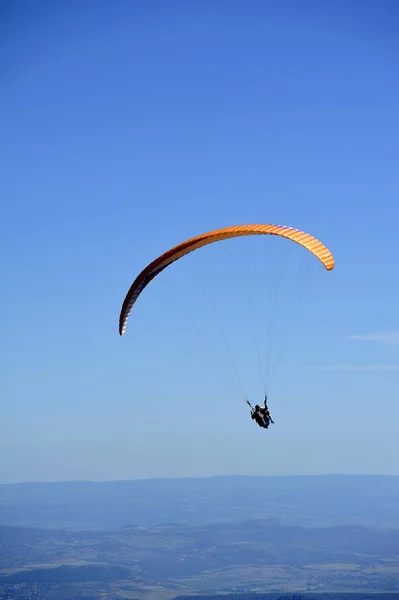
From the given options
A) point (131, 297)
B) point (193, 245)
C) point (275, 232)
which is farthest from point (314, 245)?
point (131, 297)

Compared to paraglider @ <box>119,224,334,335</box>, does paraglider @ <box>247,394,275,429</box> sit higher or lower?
lower

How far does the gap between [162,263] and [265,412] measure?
984 cm

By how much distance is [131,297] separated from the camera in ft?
166

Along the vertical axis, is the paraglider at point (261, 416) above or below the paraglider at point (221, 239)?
below

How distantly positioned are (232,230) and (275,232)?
2353 mm

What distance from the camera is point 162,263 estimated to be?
50.1 metres

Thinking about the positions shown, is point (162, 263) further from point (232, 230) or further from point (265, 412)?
point (265, 412)

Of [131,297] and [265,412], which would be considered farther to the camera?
[131,297]

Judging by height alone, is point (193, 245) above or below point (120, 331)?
above

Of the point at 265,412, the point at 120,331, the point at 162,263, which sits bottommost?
the point at 265,412

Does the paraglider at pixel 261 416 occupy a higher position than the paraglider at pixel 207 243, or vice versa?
the paraglider at pixel 207 243

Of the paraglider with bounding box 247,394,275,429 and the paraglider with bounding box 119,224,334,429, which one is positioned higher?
the paraglider with bounding box 119,224,334,429

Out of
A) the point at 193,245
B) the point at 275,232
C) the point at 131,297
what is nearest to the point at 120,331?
the point at 131,297

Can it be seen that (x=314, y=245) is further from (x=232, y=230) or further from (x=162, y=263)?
(x=162, y=263)
